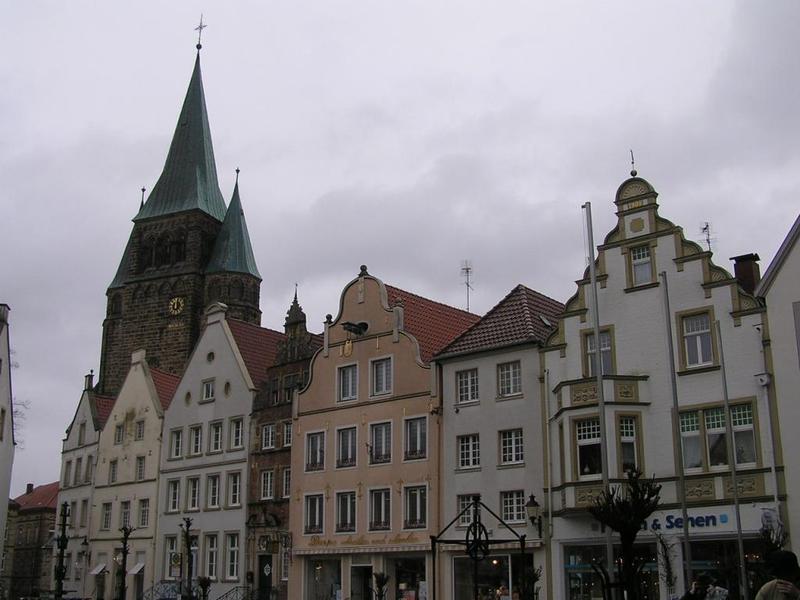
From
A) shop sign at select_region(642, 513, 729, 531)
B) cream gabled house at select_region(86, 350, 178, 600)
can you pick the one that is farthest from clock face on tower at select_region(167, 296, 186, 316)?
shop sign at select_region(642, 513, 729, 531)

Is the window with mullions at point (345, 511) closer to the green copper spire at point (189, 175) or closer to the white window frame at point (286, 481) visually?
the white window frame at point (286, 481)

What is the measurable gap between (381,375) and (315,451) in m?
4.67

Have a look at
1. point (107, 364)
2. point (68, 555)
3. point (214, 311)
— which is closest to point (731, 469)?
point (214, 311)

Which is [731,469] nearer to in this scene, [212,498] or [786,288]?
[786,288]

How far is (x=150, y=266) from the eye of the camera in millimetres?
110812

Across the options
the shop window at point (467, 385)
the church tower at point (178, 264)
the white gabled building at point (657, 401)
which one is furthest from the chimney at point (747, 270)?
the church tower at point (178, 264)

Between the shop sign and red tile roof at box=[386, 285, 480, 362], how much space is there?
468 inches

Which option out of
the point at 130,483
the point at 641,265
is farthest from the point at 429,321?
the point at 130,483

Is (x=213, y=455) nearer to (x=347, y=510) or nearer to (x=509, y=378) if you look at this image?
(x=347, y=510)

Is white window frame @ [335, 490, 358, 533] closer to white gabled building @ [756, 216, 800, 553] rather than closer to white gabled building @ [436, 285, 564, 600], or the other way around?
white gabled building @ [436, 285, 564, 600]

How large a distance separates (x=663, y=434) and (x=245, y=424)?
2162 cm

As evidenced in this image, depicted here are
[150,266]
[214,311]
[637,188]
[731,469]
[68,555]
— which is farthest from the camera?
[150,266]

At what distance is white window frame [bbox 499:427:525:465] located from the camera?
38031 millimetres

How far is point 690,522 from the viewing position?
32.8 m
